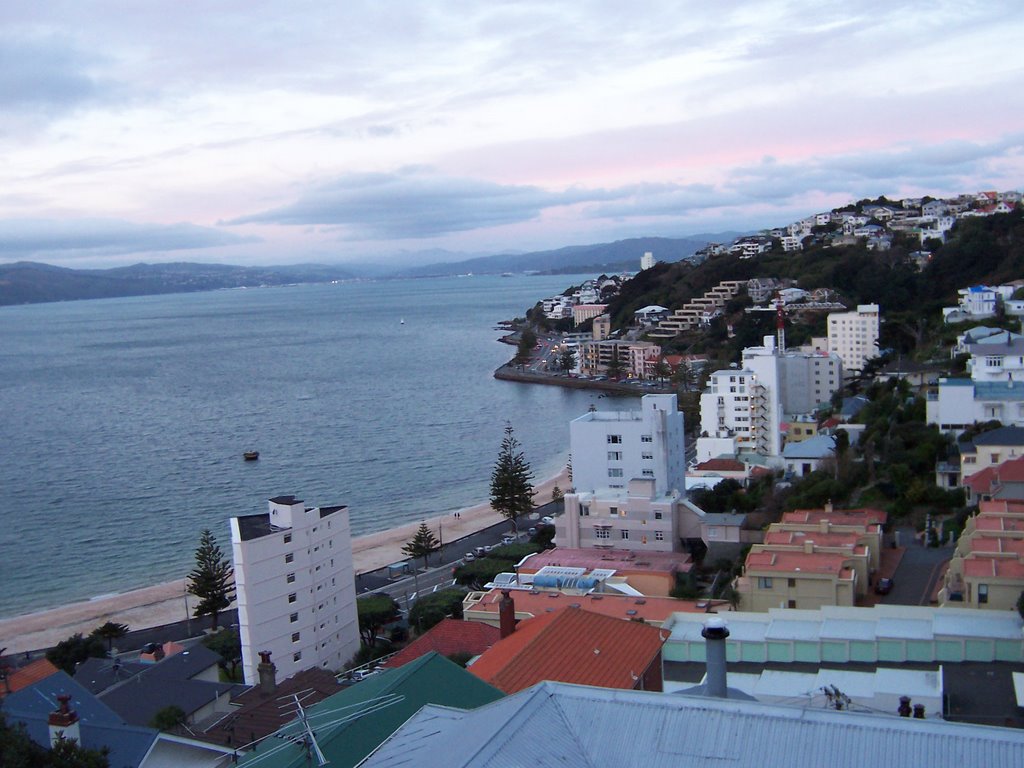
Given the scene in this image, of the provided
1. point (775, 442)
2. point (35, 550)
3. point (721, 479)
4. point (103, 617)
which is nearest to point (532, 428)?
point (775, 442)

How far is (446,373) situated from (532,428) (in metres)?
16.0

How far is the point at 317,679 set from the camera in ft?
25.0

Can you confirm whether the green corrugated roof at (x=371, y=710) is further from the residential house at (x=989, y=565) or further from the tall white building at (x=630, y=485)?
the tall white building at (x=630, y=485)

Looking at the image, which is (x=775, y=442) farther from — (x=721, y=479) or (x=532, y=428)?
(x=532, y=428)

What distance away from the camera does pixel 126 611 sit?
1479 cm

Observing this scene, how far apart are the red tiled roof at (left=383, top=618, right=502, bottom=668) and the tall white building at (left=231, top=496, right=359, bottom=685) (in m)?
2.15

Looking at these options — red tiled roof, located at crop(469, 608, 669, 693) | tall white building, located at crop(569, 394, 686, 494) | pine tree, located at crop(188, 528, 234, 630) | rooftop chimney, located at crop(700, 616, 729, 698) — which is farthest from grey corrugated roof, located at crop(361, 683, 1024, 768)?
tall white building, located at crop(569, 394, 686, 494)

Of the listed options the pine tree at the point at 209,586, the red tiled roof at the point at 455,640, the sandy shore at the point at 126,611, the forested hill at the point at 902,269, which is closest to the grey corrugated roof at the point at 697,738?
the red tiled roof at the point at 455,640

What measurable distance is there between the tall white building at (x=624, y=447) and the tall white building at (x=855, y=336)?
1431 cm

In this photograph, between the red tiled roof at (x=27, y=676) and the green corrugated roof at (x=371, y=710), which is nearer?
the green corrugated roof at (x=371, y=710)

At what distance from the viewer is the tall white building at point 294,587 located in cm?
1019

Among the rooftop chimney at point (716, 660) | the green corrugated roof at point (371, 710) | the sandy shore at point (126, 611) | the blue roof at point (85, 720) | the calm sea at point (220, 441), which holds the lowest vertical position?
the sandy shore at point (126, 611)

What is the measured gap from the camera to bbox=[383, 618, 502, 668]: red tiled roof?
332 inches

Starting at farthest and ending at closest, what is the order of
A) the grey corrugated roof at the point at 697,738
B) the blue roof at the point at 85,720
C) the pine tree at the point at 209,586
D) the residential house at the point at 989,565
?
the pine tree at the point at 209,586, the residential house at the point at 989,565, the blue roof at the point at 85,720, the grey corrugated roof at the point at 697,738
